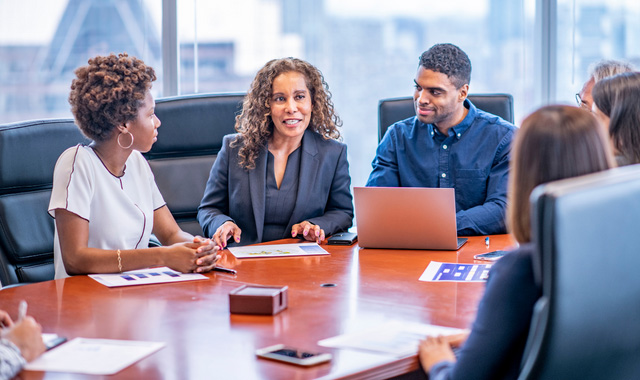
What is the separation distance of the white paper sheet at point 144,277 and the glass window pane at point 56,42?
207 centimetres

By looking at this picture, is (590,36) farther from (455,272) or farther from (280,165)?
(455,272)

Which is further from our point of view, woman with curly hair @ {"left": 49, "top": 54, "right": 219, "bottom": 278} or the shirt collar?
the shirt collar

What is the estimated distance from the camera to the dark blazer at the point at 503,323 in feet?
3.64

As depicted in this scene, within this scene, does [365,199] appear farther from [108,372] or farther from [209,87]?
[209,87]

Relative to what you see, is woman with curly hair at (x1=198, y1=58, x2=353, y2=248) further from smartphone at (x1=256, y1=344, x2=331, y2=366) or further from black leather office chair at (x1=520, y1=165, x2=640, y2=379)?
black leather office chair at (x1=520, y1=165, x2=640, y2=379)

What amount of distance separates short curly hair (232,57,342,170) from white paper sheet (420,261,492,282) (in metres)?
0.98

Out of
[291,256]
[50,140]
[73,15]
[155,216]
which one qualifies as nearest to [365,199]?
[291,256]

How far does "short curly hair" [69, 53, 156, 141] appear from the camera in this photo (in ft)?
7.23

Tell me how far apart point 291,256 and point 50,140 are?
991mm

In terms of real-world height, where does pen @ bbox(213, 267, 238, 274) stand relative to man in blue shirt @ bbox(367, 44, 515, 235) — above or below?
below

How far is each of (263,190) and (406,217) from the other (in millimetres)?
687

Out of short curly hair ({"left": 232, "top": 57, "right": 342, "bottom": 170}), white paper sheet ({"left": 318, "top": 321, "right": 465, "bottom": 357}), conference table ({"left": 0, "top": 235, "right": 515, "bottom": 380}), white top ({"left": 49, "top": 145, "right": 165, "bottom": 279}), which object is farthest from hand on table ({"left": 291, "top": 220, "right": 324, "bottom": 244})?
white paper sheet ({"left": 318, "top": 321, "right": 465, "bottom": 357})

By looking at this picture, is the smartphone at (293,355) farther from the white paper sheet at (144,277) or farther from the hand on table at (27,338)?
the white paper sheet at (144,277)

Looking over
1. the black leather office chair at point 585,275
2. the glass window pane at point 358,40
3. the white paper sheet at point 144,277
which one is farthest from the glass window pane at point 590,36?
the black leather office chair at point 585,275
